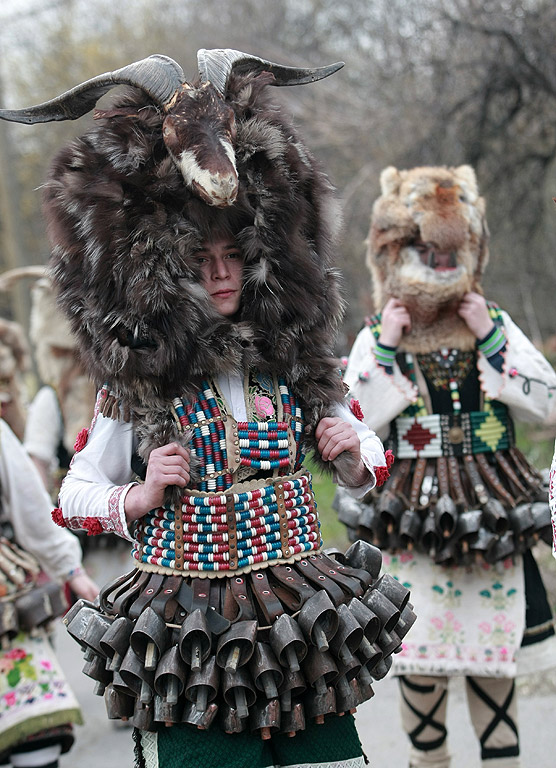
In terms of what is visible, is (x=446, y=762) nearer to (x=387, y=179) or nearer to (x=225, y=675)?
(x=225, y=675)

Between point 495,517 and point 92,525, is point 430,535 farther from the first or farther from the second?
point 92,525

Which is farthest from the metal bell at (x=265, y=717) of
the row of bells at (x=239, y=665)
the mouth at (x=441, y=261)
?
the mouth at (x=441, y=261)

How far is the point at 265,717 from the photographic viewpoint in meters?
2.18

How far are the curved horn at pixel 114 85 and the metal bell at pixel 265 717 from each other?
1.60 metres

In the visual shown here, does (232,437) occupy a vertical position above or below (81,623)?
above

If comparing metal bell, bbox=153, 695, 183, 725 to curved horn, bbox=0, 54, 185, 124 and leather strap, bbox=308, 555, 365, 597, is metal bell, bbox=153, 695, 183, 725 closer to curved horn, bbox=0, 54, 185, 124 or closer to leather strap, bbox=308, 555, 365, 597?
leather strap, bbox=308, 555, 365, 597

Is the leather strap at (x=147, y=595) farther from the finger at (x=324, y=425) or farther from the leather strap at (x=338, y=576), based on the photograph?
the finger at (x=324, y=425)

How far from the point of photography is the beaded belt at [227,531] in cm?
238

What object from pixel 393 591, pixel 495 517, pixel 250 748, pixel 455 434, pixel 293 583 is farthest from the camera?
pixel 455 434

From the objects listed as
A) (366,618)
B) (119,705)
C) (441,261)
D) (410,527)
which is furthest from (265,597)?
(441,261)

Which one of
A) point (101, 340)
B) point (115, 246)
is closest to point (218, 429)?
point (101, 340)

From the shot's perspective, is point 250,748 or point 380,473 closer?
point 250,748

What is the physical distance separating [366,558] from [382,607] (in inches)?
10.0

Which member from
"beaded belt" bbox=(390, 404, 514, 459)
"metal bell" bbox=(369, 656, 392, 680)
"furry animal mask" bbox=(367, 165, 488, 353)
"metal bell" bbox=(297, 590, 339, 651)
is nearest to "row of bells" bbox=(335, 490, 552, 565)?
"beaded belt" bbox=(390, 404, 514, 459)
